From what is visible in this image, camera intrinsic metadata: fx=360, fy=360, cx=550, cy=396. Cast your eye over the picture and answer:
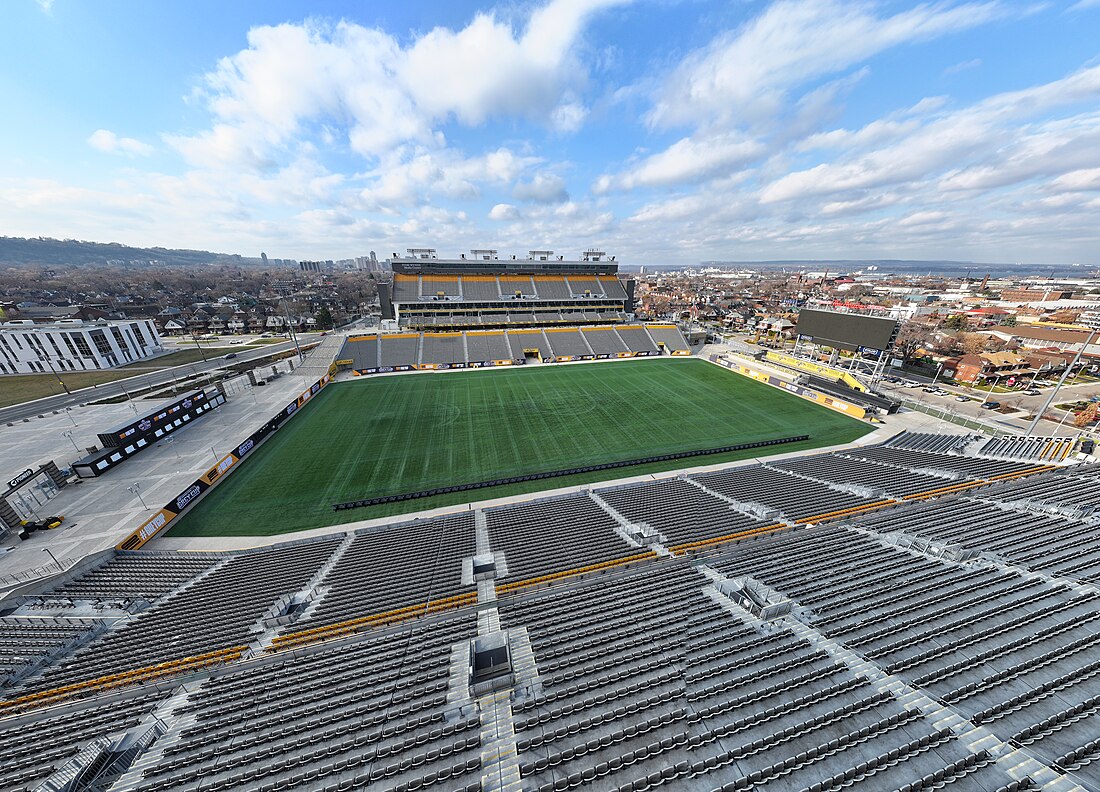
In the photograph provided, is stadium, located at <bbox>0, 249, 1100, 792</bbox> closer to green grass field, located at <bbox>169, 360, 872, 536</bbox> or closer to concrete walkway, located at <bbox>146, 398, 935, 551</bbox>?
concrete walkway, located at <bbox>146, 398, 935, 551</bbox>

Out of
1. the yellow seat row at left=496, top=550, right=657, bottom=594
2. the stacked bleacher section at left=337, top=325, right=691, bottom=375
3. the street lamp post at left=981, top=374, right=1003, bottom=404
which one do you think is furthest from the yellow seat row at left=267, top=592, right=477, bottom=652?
the street lamp post at left=981, top=374, right=1003, bottom=404

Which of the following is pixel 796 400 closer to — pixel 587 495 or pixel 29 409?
pixel 587 495

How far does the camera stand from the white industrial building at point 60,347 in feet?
164

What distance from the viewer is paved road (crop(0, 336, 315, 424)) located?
125 ft

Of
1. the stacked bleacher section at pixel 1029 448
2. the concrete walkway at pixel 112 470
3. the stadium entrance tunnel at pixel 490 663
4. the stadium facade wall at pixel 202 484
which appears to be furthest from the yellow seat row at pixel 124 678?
the stacked bleacher section at pixel 1029 448

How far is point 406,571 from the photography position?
53.2 feet

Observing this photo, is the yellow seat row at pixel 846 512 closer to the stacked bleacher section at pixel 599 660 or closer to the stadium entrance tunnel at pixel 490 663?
the stacked bleacher section at pixel 599 660

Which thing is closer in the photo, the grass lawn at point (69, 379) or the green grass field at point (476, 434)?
the green grass field at point (476, 434)

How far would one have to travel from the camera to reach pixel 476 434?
109 ft

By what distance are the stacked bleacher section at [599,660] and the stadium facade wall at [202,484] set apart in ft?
9.07

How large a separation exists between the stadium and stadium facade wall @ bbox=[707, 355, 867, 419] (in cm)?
959

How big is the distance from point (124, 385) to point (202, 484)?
3790 cm

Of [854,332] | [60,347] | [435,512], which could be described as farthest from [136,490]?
[854,332]

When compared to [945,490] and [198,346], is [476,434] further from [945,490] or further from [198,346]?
[198,346]
